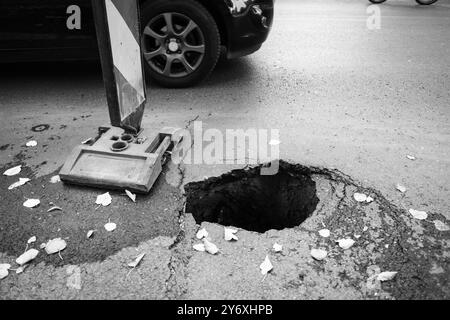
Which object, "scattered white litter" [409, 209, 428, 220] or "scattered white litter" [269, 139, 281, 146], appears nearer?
"scattered white litter" [409, 209, 428, 220]

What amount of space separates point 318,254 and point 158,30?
306 centimetres

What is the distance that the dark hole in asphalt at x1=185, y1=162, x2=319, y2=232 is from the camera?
277 cm

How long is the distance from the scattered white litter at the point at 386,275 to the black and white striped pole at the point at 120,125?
1.57m

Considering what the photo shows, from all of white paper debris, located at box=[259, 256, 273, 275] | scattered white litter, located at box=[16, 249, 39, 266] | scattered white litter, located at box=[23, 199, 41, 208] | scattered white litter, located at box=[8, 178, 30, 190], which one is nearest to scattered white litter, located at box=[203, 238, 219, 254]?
white paper debris, located at box=[259, 256, 273, 275]

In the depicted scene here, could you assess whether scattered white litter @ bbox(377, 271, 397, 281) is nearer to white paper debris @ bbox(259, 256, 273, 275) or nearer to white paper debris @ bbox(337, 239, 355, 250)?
white paper debris @ bbox(337, 239, 355, 250)

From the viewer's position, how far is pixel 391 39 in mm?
6070

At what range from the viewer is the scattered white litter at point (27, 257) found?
2109mm

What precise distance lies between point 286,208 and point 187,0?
2470 millimetres

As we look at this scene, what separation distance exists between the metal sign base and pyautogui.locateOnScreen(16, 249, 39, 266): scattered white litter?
24.8 inches

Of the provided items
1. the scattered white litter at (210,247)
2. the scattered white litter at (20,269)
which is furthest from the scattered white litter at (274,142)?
the scattered white litter at (20,269)

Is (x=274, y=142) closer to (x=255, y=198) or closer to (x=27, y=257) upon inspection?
(x=255, y=198)
